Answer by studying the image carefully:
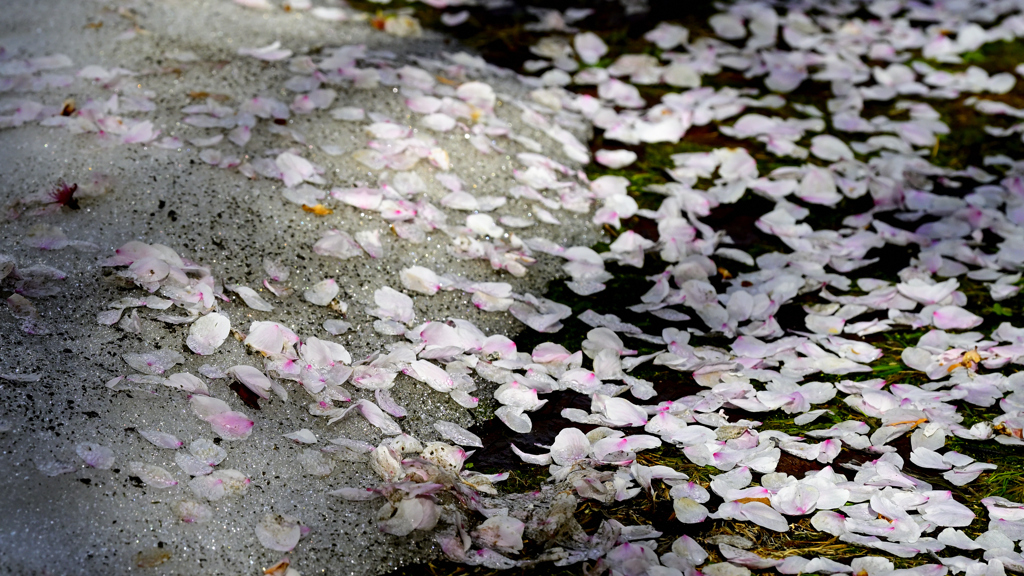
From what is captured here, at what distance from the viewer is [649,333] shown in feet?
5.21

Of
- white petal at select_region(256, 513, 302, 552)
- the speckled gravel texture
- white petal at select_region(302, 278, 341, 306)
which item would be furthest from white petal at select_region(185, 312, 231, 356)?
white petal at select_region(256, 513, 302, 552)

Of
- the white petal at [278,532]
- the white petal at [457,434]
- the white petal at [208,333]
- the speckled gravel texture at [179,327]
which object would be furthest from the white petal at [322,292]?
the white petal at [278,532]

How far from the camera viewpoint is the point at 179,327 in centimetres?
133

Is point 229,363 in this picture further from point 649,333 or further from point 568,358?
point 649,333

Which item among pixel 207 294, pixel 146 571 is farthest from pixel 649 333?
pixel 146 571

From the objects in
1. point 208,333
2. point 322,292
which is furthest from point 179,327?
point 322,292

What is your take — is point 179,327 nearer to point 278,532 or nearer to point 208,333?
point 208,333

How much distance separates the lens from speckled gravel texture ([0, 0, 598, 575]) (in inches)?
41.9

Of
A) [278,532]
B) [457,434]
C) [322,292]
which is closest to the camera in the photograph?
[278,532]

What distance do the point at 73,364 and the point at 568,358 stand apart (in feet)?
2.46

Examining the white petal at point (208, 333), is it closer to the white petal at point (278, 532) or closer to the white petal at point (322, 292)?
the white petal at point (322, 292)

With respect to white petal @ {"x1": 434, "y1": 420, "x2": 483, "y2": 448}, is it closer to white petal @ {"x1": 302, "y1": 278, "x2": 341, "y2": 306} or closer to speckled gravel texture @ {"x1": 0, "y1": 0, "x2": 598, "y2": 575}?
speckled gravel texture @ {"x1": 0, "y1": 0, "x2": 598, "y2": 575}

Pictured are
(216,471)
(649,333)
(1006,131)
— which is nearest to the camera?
(216,471)

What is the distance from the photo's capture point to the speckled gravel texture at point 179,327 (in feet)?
3.50
